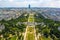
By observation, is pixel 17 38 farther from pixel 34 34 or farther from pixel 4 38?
pixel 34 34

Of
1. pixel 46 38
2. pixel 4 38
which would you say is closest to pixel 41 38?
pixel 46 38


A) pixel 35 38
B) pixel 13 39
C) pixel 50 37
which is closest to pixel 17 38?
pixel 13 39

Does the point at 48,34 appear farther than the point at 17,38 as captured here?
Yes

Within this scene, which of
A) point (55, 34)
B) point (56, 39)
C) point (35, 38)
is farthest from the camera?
point (55, 34)

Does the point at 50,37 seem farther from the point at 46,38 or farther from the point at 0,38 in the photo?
the point at 0,38

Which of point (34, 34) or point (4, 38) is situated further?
point (34, 34)

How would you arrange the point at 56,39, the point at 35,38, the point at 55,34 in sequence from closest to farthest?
1. the point at 56,39
2. the point at 35,38
3. the point at 55,34

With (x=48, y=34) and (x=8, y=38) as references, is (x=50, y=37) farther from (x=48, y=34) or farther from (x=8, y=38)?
(x=8, y=38)

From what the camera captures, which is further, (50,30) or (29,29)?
(29,29)
